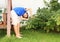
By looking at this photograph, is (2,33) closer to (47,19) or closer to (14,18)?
(14,18)

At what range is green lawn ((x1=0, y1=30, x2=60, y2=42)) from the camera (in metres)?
9.88

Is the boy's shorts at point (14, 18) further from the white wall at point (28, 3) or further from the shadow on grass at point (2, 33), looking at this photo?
the white wall at point (28, 3)

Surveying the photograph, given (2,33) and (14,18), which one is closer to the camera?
(14,18)

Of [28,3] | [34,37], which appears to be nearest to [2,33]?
[34,37]

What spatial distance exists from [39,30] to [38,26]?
0.65ft

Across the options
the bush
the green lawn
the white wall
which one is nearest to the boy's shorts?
the green lawn

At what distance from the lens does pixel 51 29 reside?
36.0ft

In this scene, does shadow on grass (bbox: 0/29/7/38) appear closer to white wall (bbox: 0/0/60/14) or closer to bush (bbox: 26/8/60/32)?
bush (bbox: 26/8/60/32)

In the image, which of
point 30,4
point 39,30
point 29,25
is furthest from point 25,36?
point 30,4

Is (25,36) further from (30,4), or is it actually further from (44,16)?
(30,4)

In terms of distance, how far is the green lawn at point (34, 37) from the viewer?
9.88 m

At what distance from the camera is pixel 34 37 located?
33.7 feet

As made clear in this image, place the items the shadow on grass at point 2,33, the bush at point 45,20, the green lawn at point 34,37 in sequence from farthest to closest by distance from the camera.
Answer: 1. the shadow on grass at point 2,33
2. the bush at point 45,20
3. the green lawn at point 34,37

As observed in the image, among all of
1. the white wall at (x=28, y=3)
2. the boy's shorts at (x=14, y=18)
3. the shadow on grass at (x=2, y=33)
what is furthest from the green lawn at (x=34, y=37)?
the white wall at (x=28, y=3)
